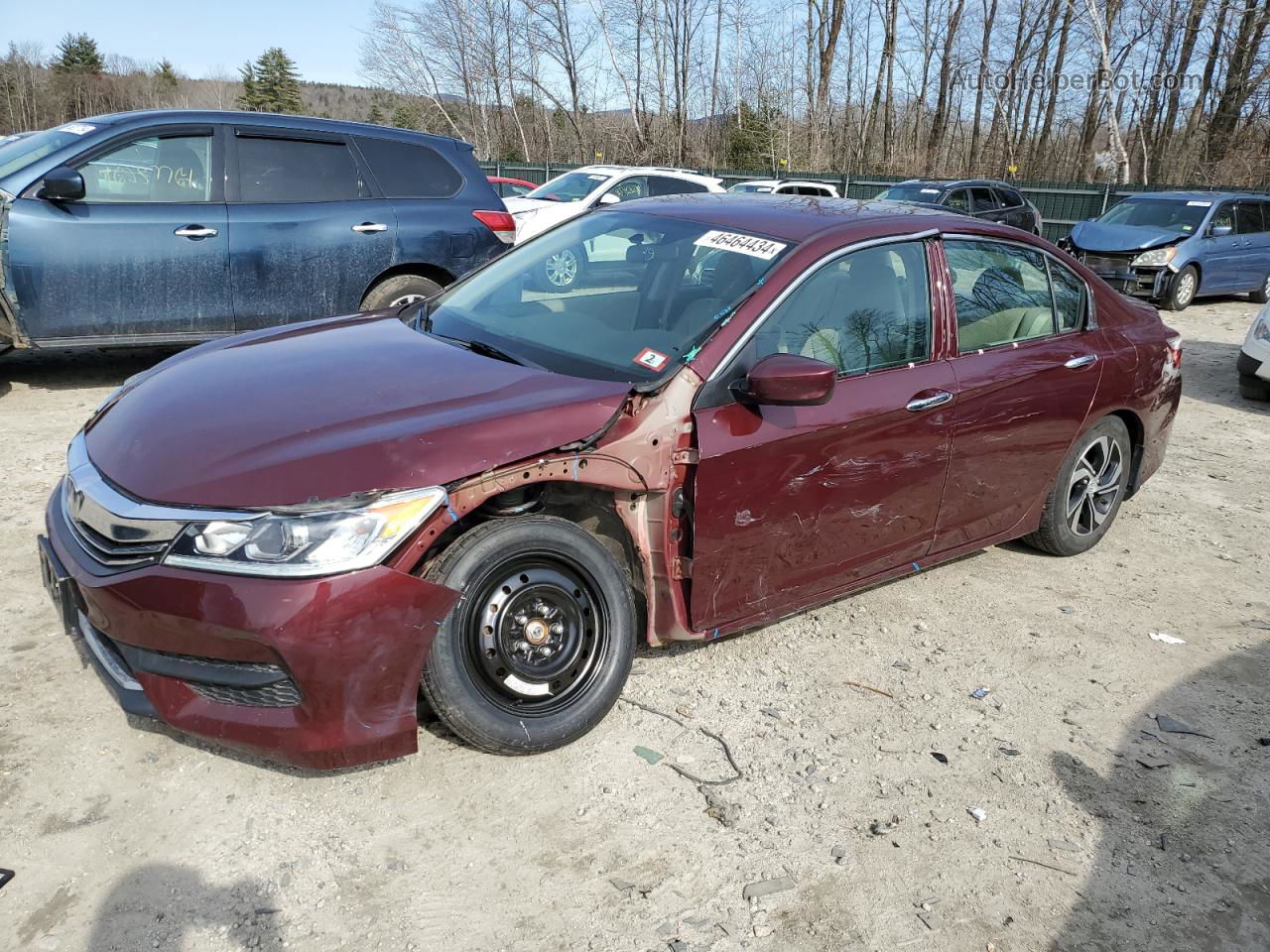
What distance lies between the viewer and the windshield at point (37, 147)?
21.1 feet

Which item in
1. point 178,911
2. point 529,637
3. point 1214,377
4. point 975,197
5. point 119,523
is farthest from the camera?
point 975,197

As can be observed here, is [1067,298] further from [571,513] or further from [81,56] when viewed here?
[81,56]

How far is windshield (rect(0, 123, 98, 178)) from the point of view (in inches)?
253

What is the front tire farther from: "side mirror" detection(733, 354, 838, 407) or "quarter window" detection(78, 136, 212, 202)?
"quarter window" detection(78, 136, 212, 202)

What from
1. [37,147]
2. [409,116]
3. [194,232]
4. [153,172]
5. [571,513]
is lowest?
[571,513]

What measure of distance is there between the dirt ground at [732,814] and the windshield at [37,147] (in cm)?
342

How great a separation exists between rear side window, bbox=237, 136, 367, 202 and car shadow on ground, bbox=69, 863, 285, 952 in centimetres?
552

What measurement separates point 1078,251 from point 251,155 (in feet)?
42.3

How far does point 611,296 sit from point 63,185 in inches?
171

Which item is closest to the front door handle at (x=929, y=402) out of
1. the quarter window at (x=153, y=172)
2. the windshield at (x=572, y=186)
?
the quarter window at (x=153, y=172)

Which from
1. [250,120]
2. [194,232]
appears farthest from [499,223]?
[194,232]

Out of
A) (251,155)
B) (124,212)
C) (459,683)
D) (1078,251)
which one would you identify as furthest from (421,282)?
(1078,251)

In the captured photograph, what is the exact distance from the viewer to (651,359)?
11.0 feet

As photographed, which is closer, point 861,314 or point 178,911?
point 178,911
